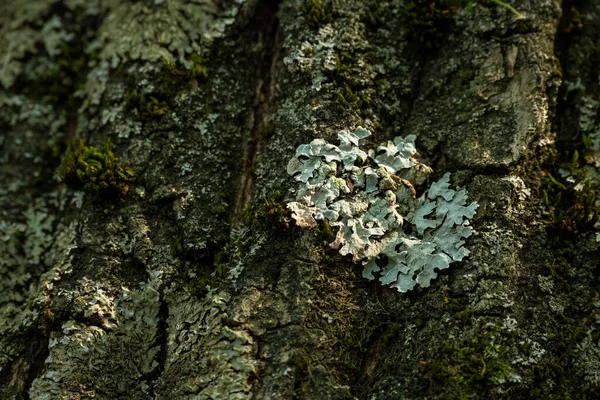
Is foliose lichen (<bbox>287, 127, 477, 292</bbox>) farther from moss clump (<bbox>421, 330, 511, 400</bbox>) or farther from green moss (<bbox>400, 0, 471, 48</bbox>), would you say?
green moss (<bbox>400, 0, 471, 48</bbox>)

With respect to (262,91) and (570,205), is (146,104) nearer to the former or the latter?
(262,91)

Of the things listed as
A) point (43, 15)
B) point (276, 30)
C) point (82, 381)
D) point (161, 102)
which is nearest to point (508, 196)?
point (276, 30)

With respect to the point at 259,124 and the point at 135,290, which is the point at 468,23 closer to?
the point at 259,124

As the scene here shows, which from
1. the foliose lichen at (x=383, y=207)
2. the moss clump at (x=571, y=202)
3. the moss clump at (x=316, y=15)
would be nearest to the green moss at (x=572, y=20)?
the moss clump at (x=571, y=202)

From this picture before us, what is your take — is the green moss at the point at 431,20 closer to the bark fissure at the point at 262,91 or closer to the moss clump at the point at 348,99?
the moss clump at the point at 348,99

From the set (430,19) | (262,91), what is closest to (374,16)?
(430,19)

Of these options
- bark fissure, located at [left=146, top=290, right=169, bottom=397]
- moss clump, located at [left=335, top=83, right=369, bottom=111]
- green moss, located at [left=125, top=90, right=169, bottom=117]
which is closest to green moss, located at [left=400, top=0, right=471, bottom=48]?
moss clump, located at [left=335, top=83, right=369, bottom=111]
